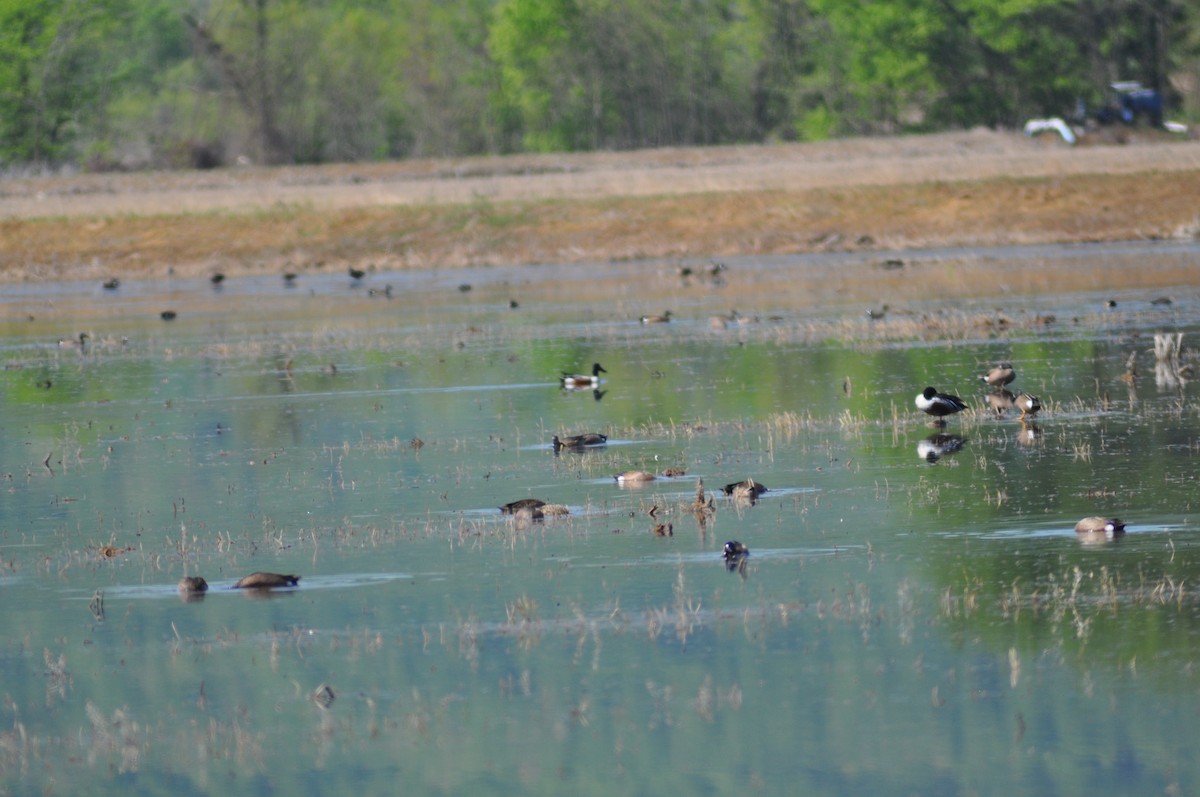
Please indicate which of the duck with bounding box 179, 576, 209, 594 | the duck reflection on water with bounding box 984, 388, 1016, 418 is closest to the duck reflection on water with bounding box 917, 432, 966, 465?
the duck reflection on water with bounding box 984, 388, 1016, 418

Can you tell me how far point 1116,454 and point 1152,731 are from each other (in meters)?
7.48

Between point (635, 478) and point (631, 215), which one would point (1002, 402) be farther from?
point (631, 215)

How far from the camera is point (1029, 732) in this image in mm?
8672

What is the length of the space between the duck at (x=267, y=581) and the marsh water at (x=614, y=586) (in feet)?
0.56

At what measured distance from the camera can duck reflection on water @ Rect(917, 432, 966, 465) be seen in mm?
16500

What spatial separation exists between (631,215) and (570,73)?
48850 mm

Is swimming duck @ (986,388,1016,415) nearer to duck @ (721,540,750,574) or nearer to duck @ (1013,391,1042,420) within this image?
duck @ (1013,391,1042,420)

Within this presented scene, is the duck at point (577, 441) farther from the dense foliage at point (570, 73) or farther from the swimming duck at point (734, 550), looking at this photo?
the dense foliage at point (570, 73)

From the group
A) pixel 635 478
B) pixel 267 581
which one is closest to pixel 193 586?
pixel 267 581

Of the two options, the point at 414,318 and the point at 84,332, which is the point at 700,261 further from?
the point at 84,332

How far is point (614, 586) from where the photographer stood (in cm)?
1178

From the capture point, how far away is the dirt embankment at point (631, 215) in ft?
161

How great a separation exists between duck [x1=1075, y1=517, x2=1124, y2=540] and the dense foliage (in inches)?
2817

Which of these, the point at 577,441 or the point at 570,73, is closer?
the point at 577,441
